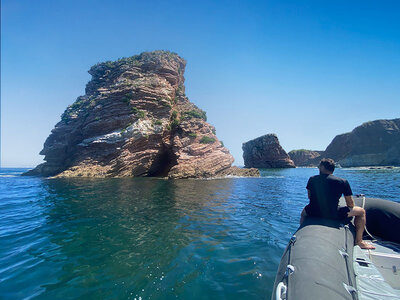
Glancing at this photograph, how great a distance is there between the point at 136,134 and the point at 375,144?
84.4 metres

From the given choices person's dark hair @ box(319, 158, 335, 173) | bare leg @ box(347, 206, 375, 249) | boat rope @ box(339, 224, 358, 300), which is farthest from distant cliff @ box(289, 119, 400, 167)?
boat rope @ box(339, 224, 358, 300)

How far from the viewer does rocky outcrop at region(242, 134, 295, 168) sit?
7150 centimetres

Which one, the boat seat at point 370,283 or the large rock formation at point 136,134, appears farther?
the large rock formation at point 136,134

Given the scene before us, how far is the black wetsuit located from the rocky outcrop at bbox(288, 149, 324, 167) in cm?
10873

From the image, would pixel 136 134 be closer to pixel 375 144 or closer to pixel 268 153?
pixel 268 153

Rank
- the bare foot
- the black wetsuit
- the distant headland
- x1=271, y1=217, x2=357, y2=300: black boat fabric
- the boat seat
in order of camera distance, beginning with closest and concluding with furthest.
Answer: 1. x1=271, y1=217, x2=357, y2=300: black boat fabric
2. the boat seat
3. the bare foot
4. the black wetsuit
5. the distant headland

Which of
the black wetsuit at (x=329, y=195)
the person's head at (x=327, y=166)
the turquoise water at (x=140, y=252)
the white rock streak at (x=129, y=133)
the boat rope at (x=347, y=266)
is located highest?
the white rock streak at (x=129, y=133)

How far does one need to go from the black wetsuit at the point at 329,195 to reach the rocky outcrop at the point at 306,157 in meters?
109

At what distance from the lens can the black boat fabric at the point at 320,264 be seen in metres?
2.31

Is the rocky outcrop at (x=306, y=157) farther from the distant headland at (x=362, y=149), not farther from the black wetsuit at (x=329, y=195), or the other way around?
the black wetsuit at (x=329, y=195)

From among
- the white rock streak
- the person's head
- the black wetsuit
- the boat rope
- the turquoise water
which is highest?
the white rock streak

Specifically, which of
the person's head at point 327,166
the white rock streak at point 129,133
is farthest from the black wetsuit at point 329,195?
the white rock streak at point 129,133

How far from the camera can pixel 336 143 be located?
92.6 metres

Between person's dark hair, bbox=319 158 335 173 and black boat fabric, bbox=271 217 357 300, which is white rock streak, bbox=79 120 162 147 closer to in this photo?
person's dark hair, bbox=319 158 335 173
